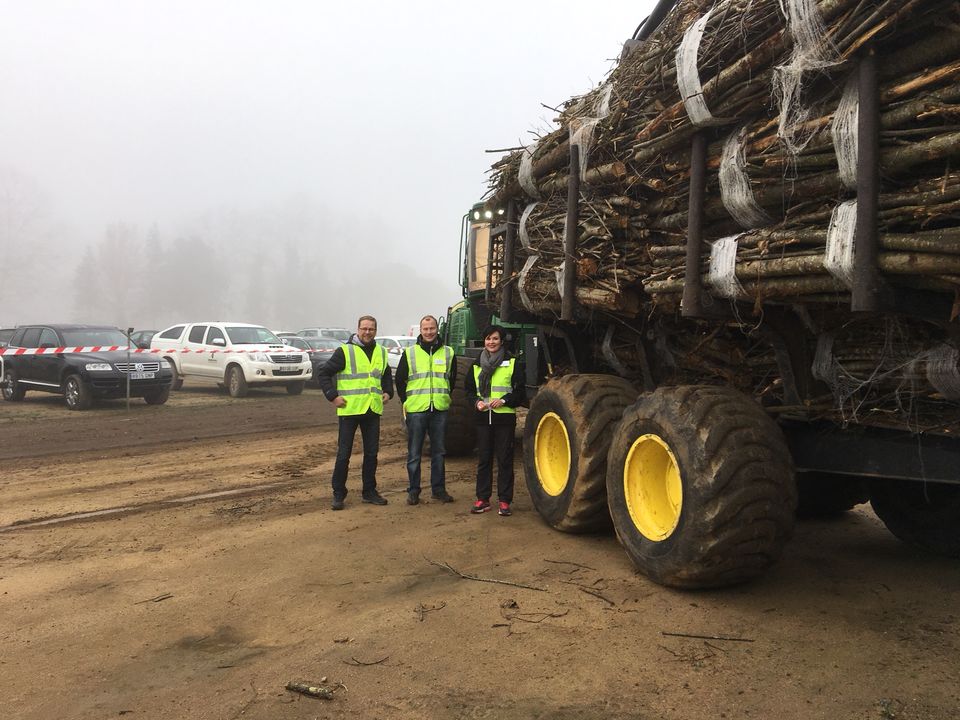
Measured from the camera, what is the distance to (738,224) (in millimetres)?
3822

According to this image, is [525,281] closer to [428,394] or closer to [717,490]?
[428,394]

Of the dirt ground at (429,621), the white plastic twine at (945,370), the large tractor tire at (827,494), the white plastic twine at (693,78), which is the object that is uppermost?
the white plastic twine at (693,78)

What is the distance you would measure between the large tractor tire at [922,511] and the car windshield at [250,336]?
14927 millimetres

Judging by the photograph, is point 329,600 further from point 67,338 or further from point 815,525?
point 67,338

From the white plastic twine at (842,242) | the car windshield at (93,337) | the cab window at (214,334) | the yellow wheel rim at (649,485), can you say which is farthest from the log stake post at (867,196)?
the cab window at (214,334)

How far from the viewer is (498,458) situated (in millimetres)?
6273

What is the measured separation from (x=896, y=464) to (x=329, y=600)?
10.1ft

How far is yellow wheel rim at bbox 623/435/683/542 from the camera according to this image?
14.1 feet

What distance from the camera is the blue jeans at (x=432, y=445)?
667 cm

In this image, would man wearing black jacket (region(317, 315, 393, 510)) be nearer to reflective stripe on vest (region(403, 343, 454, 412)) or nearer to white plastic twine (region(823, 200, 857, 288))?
reflective stripe on vest (region(403, 343, 454, 412))

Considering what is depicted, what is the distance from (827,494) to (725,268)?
2.93 meters

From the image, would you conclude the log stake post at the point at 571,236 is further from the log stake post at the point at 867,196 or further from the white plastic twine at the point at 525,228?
the log stake post at the point at 867,196

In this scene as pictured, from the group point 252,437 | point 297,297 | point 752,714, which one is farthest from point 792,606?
point 297,297

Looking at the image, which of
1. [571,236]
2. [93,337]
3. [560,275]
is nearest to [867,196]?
[571,236]
